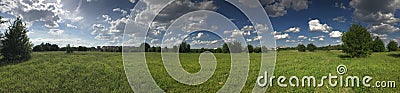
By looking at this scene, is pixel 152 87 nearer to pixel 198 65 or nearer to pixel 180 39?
pixel 180 39

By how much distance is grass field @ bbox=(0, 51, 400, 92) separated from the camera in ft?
33.3

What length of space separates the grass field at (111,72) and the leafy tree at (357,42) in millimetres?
→ 1766

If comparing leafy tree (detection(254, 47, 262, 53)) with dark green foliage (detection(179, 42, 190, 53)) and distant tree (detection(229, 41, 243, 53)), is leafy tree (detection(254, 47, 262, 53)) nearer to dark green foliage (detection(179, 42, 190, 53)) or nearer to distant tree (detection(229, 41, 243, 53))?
distant tree (detection(229, 41, 243, 53))

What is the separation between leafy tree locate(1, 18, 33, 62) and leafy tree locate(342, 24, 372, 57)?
15.0m

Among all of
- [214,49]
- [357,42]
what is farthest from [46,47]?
[357,42]

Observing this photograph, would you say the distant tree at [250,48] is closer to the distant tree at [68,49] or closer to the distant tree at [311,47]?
the distant tree at [311,47]

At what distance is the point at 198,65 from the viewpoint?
536 inches

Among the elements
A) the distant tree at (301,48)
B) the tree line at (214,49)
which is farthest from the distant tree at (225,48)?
the distant tree at (301,48)

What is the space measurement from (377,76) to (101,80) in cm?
1093

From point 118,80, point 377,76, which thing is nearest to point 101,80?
point 118,80

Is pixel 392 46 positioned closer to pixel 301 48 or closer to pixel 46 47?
pixel 301 48

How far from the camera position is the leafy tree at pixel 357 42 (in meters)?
16.4

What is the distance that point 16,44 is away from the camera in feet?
38.4

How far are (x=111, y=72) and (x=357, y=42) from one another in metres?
13.3
